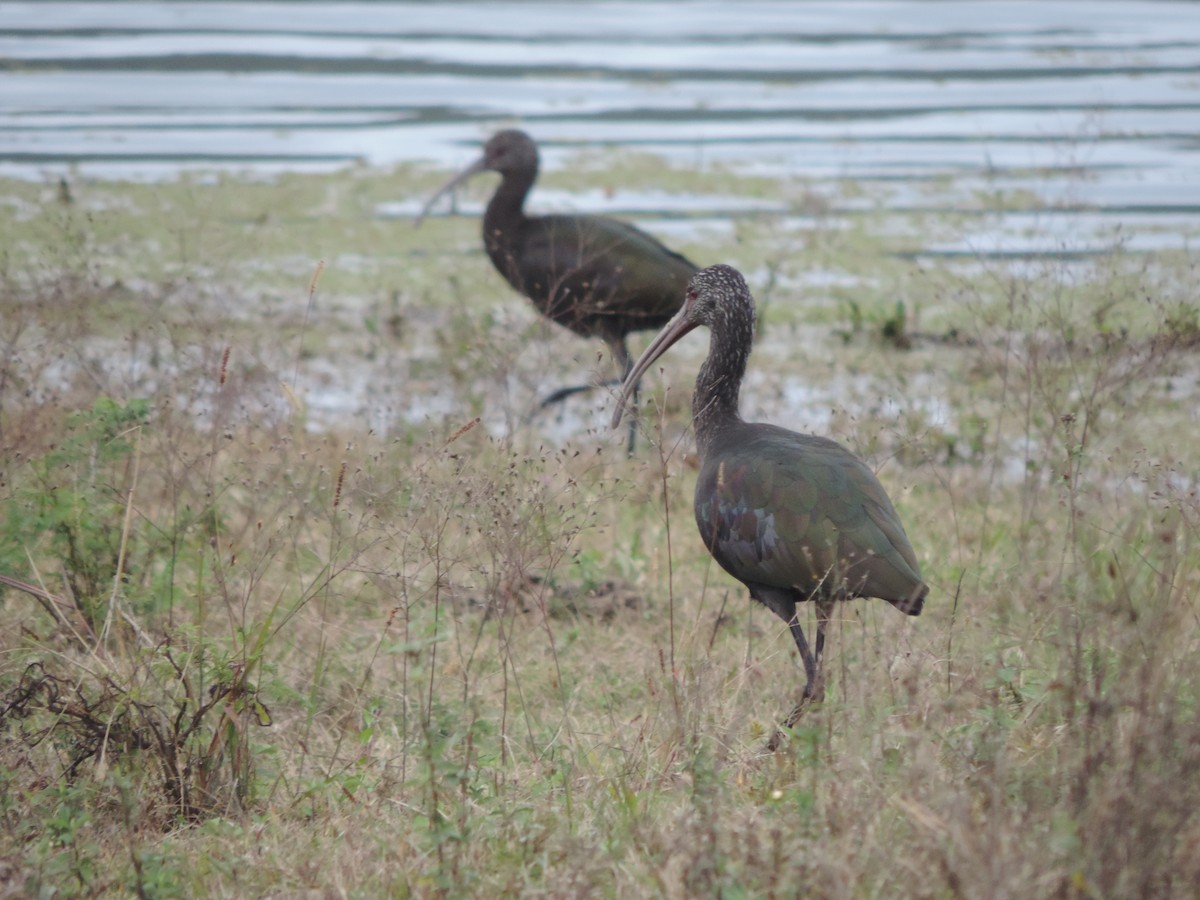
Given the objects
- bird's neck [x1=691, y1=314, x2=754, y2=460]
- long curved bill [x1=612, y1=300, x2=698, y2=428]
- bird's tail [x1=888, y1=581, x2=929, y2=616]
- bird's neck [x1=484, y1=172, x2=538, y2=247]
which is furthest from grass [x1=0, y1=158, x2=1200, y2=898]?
bird's neck [x1=484, y1=172, x2=538, y2=247]

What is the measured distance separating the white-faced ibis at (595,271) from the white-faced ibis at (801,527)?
2768 mm

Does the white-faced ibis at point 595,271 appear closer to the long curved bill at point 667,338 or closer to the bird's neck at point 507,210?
the bird's neck at point 507,210

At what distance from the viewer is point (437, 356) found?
8.03 metres

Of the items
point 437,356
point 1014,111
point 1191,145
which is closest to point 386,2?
point 1014,111

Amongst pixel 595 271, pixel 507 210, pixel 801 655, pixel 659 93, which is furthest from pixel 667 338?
pixel 659 93

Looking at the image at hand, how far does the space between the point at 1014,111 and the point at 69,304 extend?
38.7ft

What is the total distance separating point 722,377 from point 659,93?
41.8 ft

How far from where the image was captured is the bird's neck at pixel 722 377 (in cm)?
450

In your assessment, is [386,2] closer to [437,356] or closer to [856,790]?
[437,356]

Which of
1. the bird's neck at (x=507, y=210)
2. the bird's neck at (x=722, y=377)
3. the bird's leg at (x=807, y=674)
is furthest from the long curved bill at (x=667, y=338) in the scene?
the bird's neck at (x=507, y=210)

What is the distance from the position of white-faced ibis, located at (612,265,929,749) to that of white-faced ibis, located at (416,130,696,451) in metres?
2.77

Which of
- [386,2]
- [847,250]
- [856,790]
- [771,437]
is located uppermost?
[386,2]

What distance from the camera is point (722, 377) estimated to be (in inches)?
177

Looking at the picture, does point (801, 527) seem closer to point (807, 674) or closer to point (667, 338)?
point (807, 674)
